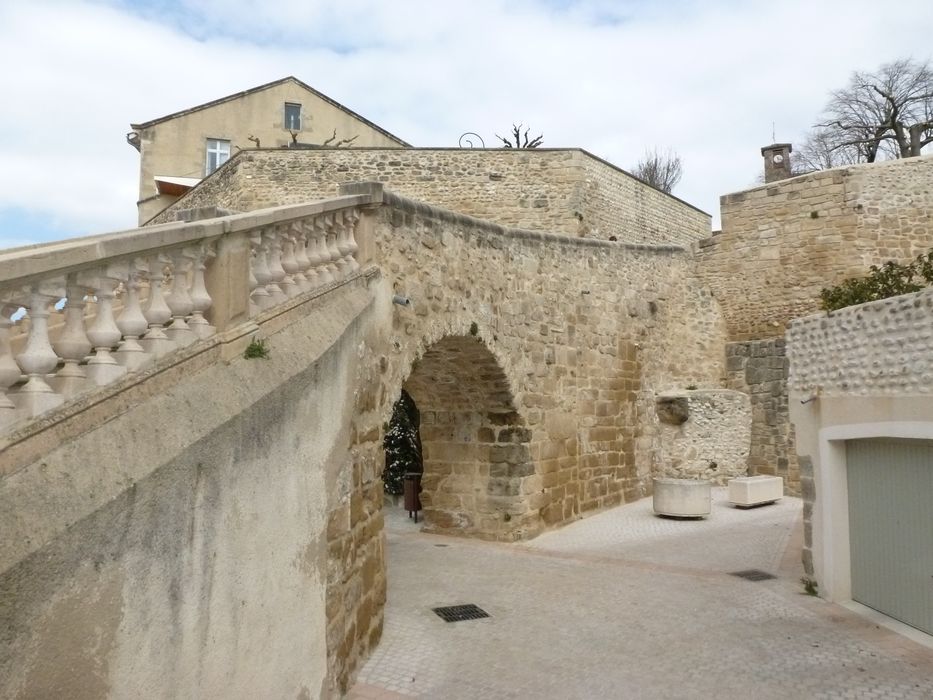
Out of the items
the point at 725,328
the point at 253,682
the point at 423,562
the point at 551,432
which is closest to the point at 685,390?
the point at 725,328

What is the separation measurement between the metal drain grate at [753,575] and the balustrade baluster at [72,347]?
270 inches

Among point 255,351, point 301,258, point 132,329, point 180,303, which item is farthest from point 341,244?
point 132,329

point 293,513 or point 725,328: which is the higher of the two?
point 725,328

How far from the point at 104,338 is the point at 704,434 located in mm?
11840

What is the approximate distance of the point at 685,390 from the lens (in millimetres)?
13195

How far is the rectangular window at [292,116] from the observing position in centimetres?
2356

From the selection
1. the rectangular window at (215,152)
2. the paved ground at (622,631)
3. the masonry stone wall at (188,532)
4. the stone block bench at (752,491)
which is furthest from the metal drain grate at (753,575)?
the rectangular window at (215,152)

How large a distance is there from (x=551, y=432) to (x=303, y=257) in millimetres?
5784

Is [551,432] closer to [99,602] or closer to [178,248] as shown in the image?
[178,248]

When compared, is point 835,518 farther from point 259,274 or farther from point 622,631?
point 259,274

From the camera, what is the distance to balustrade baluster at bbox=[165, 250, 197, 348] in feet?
10.2

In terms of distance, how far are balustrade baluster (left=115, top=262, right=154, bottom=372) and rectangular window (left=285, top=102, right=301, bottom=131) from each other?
2220 cm

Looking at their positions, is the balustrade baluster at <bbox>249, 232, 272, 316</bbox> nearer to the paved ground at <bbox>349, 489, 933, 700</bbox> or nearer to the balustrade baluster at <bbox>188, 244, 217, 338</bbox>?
the balustrade baluster at <bbox>188, 244, 217, 338</bbox>

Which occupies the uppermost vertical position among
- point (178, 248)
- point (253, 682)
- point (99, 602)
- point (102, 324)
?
point (178, 248)
